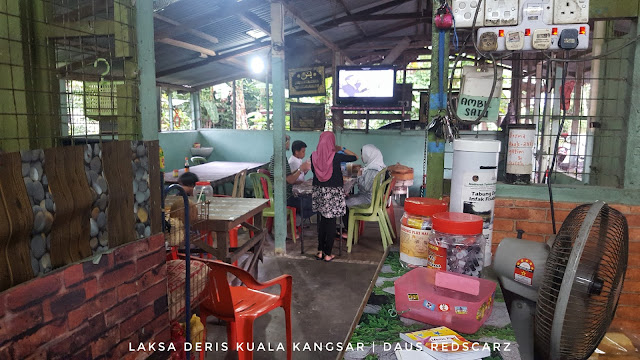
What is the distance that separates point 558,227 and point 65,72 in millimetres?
2646

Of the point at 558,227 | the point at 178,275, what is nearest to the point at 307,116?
the point at 558,227

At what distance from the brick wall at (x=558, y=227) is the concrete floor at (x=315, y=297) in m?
1.04

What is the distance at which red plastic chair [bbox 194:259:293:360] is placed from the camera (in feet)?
7.43

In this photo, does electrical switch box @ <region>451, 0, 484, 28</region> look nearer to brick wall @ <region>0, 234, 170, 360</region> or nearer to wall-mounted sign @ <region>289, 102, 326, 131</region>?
brick wall @ <region>0, 234, 170, 360</region>

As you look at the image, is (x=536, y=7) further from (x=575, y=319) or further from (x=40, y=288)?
(x=40, y=288)

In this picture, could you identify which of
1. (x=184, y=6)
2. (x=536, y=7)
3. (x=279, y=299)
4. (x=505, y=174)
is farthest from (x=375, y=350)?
(x=184, y=6)

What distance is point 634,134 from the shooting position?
2.38m

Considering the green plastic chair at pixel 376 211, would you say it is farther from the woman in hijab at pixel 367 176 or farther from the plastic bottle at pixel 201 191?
the plastic bottle at pixel 201 191

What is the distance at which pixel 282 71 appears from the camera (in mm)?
4797

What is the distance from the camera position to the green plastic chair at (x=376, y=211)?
201 inches

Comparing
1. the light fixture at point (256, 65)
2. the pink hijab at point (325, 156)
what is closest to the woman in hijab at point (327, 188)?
the pink hijab at point (325, 156)

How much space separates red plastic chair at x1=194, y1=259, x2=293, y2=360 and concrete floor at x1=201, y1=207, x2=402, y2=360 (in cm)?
46

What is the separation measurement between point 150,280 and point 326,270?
2865 mm

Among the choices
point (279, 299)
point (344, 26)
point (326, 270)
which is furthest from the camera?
point (344, 26)
